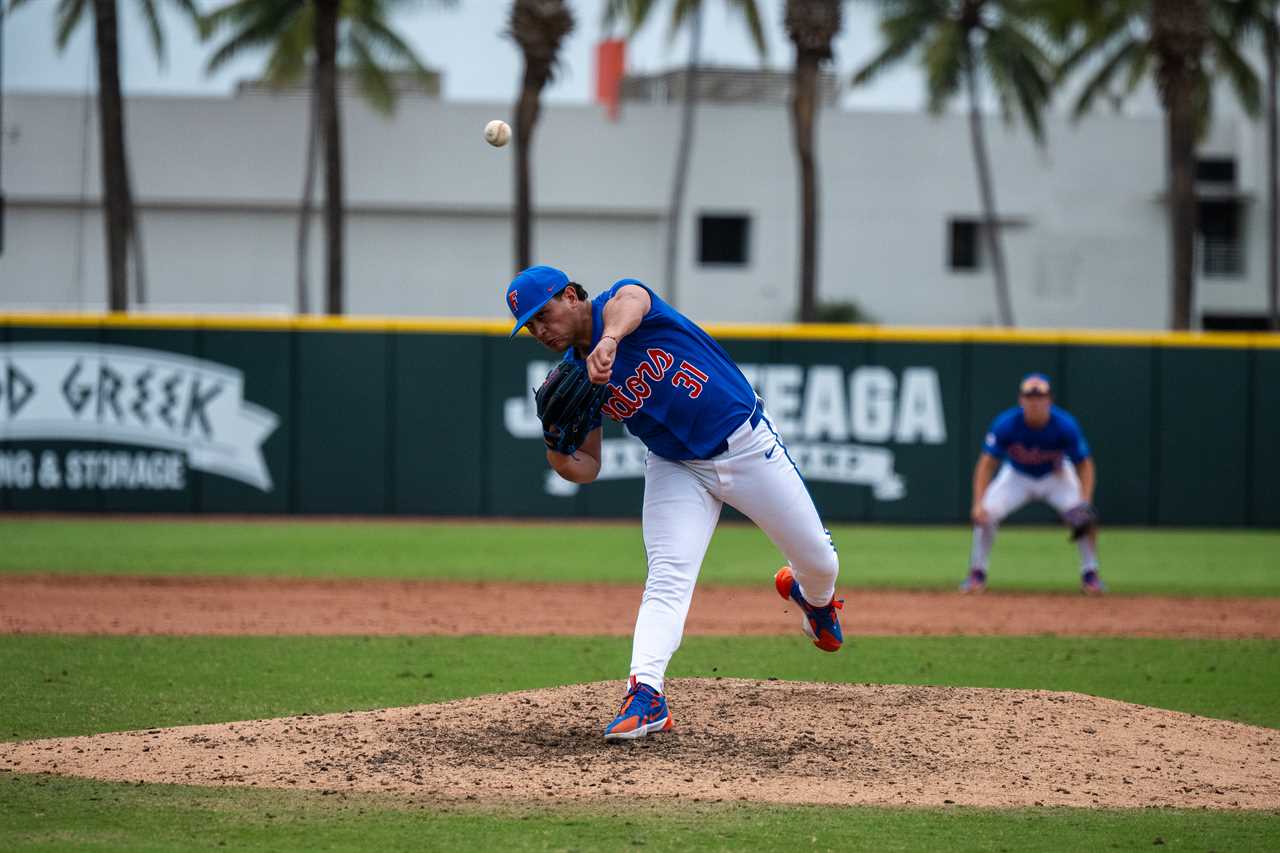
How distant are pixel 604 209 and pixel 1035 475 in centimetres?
2248

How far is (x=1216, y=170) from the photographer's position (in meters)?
38.3

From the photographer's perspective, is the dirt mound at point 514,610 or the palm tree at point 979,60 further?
the palm tree at point 979,60

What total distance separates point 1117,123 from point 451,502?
23.8m

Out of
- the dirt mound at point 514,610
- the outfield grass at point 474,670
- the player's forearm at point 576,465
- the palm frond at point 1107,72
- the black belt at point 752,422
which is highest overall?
the palm frond at point 1107,72

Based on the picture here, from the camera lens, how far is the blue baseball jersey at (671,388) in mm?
5348

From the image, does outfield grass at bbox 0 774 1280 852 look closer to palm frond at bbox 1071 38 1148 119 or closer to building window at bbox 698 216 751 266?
building window at bbox 698 216 751 266

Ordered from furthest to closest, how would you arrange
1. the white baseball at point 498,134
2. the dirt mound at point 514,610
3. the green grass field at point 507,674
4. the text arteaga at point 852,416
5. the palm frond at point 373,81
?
the palm frond at point 373,81, the text arteaga at point 852,416, the dirt mound at point 514,610, the white baseball at point 498,134, the green grass field at point 507,674

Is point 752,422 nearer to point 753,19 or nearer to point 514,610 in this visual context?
point 514,610

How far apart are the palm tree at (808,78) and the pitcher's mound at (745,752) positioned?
18.9 metres

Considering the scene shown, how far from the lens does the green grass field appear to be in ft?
14.4

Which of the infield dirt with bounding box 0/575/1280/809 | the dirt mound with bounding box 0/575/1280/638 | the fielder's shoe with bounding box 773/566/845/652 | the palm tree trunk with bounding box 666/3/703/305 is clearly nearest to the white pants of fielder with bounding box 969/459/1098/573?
the dirt mound with bounding box 0/575/1280/638

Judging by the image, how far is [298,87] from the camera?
35250mm

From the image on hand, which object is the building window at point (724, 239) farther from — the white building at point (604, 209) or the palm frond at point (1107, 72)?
the palm frond at point (1107, 72)

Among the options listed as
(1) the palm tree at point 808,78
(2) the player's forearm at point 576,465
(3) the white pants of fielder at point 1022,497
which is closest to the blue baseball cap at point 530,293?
(2) the player's forearm at point 576,465
